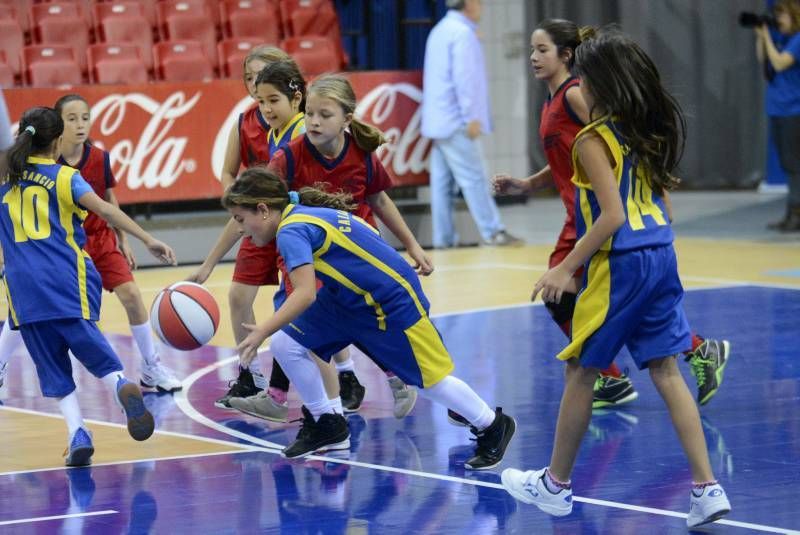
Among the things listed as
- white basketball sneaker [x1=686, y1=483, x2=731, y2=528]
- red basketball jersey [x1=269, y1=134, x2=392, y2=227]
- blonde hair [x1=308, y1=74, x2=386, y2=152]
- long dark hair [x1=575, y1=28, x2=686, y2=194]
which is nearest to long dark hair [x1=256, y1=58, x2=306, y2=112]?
red basketball jersey [x1=269, y1=134, x2=392, y2=227]

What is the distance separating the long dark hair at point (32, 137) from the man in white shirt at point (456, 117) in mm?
8248

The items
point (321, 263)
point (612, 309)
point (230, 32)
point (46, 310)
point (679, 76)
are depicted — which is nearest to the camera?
point (612, 309)

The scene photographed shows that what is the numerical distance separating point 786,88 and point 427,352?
1003 centimetres

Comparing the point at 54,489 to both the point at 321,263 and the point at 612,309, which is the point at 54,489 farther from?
the point at 612,309

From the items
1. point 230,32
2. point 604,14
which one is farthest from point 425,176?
point 604,14

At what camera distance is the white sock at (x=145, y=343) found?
833cm

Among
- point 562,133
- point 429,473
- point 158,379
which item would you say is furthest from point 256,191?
point 158,379

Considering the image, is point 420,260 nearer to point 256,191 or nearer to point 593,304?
point 256,191

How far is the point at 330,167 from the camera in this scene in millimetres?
6973

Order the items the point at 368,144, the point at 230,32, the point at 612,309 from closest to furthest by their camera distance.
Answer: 1. the point at 612,309
2. the point at 368,144
3. the point at 230,32

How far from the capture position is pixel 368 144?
7000mm

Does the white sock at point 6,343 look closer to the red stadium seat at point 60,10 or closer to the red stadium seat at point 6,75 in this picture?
the red stadium seat at point 6,75

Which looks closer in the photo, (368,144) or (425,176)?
(368,144)

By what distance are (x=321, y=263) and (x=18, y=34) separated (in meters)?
9.25
